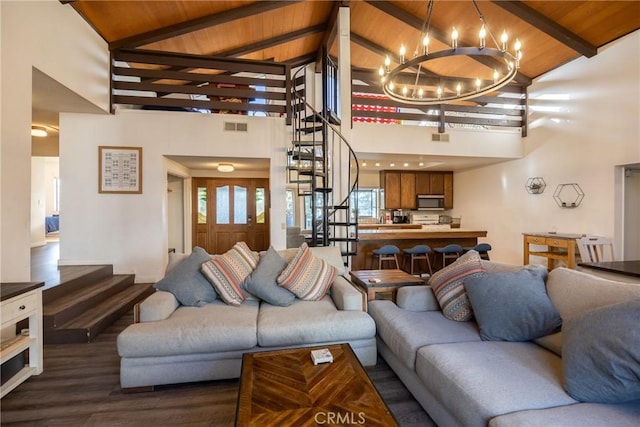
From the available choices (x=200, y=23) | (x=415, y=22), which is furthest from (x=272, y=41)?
(x=415, y=22)

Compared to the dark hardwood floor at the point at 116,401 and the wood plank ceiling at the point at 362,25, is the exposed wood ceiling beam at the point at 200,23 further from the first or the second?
→ the dark hardwood floor at the point at 116,401

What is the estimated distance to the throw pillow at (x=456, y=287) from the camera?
2.21 m

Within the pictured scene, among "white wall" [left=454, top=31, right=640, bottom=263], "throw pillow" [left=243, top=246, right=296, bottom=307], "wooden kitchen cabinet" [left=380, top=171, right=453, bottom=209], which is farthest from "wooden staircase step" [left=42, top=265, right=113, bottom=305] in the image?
"white wall" [left=454, top=31, right=640, bottom=263]

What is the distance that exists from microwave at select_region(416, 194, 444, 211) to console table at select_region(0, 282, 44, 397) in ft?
24.2

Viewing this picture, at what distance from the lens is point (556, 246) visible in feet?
15.1

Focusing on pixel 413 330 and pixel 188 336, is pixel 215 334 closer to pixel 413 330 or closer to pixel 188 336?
pixel 188 336

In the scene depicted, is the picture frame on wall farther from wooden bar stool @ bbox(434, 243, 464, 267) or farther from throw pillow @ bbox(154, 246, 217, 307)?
wooden bar stool @ bbox(434, 243, 464, 267)

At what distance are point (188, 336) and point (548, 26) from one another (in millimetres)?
6425

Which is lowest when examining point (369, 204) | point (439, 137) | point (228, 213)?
point (228, 213)

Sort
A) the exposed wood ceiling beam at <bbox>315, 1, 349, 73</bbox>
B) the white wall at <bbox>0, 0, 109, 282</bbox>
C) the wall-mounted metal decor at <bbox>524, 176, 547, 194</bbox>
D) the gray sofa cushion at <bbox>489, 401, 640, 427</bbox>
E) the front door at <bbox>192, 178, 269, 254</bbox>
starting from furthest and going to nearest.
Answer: the front door at <bbox>192, 178, 269, 254</bbox>
the wall-mounted metal decor at <bbox>524, 176, 547, 194</bbox>
the exposed wood ceiling beam at <bbox>315, 1, 349, 73</bbox>
the white wall at <bbox>0, 0, 109, 282</bbox>
the gray sofa cushion at <bbox>489, 401, 640, 427</bbox>

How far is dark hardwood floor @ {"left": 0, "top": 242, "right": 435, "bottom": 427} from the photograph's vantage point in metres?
1.77

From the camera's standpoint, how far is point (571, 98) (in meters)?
4.98

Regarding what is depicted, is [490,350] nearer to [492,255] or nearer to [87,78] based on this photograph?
[87,78]

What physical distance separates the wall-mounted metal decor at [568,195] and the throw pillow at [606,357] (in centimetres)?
457
